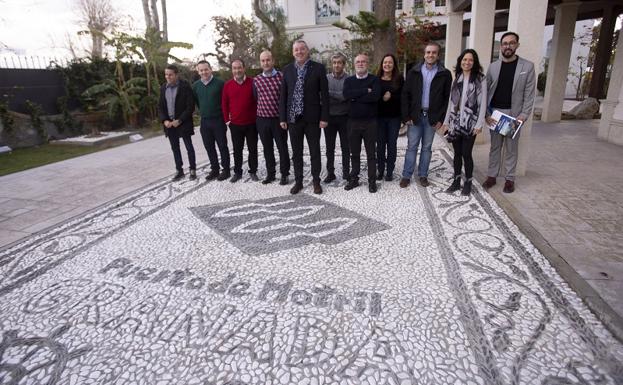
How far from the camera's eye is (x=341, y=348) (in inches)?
78.0

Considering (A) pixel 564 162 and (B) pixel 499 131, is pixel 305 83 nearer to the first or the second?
(B) pixel 499 131

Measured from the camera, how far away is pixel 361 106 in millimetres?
4195

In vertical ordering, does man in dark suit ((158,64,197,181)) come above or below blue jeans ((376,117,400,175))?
above

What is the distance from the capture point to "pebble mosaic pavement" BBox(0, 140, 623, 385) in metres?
1.87

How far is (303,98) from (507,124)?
222cm

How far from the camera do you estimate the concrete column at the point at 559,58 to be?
903 cm

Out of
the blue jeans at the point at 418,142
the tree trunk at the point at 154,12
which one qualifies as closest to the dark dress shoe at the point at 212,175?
the blue jeans at the point at 418,142

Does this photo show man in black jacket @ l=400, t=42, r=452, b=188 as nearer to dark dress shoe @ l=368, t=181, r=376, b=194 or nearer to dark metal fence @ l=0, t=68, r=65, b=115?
dark dress shoe @ l=368, t=181, r=376, b=194

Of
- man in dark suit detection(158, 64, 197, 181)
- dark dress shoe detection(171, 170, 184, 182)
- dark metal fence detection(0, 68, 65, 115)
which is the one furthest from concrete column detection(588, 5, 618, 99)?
dark metal fence detection(0, 68, 65, 115)

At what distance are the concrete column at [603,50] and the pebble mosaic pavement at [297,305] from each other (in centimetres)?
943

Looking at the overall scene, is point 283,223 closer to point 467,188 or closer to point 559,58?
point 467,188

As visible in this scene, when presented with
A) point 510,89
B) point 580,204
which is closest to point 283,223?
point 510,89

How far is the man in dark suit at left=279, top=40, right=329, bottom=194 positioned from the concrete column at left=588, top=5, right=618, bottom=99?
10.1 metres

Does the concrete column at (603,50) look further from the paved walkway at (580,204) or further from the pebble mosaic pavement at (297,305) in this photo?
the pebble mosaic pavement at (297,305)
